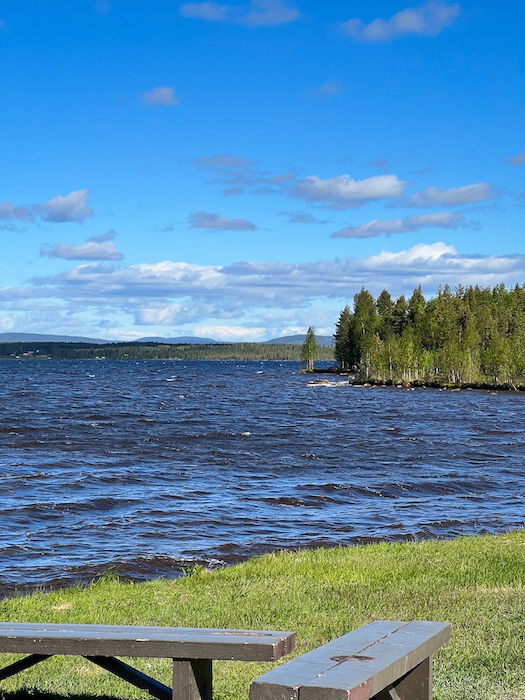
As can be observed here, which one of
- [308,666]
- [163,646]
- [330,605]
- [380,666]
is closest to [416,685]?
[380,666]

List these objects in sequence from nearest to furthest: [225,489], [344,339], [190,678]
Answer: [190,678] → [225,489] → [344,339]

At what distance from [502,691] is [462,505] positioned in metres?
16.1

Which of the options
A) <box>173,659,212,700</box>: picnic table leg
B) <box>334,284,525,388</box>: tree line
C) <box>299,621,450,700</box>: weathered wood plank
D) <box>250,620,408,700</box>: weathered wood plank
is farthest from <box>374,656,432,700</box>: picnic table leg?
<box>334,284,525,388</box>: tree line

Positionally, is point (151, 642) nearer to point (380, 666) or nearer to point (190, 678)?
point (190, 678)

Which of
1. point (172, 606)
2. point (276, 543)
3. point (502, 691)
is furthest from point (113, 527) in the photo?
point (502, 691)

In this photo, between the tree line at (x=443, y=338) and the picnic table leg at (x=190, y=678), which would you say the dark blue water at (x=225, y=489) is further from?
the tree line at (x=443, y=338)

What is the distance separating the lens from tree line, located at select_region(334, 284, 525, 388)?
4702 inches

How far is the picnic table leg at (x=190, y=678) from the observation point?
5.02 metres

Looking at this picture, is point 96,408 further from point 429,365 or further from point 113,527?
point 429,365

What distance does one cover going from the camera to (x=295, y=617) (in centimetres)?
926

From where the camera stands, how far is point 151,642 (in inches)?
191

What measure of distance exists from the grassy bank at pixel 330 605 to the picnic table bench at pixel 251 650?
162cm

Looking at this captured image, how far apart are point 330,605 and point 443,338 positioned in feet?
403

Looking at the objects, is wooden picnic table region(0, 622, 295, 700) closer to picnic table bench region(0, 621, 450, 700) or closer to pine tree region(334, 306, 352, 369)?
picnic table bench region(0, 621, 450, 700)
